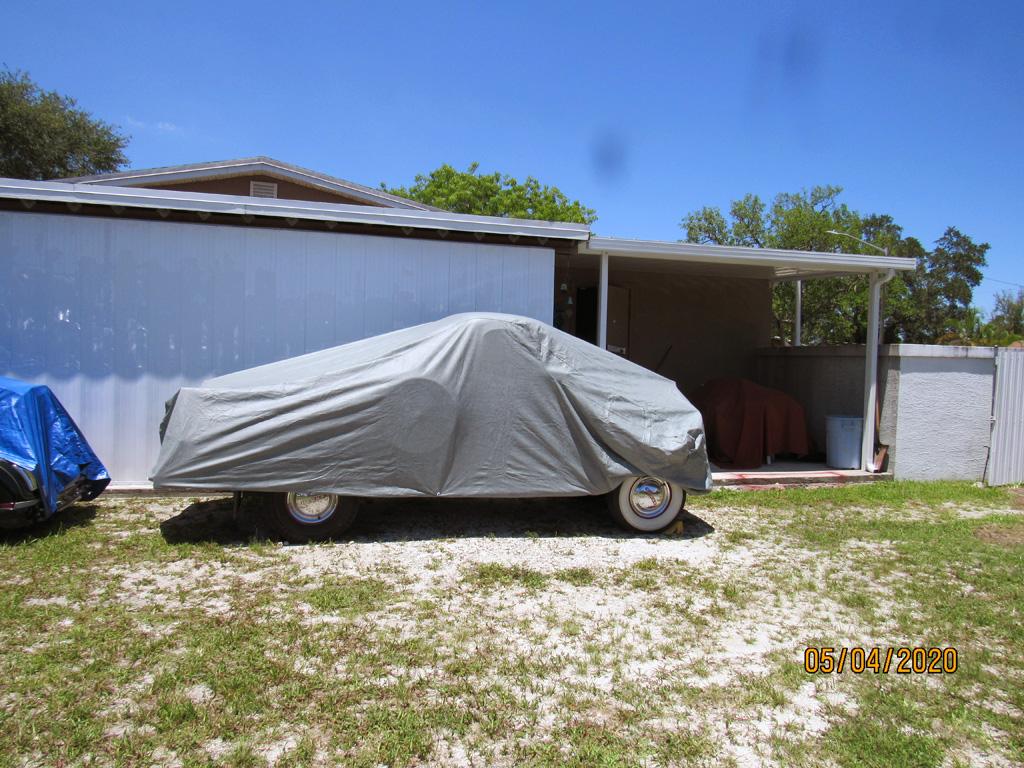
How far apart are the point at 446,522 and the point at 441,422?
129 centimetres

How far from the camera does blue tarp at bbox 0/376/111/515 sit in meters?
5.02

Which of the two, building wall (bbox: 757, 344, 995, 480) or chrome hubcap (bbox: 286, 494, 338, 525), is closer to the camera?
chrome hubcap (bbox: 286, 494, 338, 525)

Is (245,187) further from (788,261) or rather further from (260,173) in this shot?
(788,261)

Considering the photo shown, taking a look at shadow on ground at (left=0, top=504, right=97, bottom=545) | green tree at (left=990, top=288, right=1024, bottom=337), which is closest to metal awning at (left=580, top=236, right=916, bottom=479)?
shadow on ground at (left=0, top=504, right=97, bottom=545)

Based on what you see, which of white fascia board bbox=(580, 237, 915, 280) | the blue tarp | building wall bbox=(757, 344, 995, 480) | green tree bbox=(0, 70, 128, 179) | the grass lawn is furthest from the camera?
green tree bbox=(0, 70, 128, 179)

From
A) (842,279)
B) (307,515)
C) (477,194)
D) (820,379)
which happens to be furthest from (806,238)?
(307,515)

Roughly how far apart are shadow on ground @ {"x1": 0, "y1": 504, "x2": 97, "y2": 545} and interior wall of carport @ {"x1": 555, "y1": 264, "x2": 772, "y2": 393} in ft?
25.2

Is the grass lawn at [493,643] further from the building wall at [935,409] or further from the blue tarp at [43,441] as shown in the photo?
the building wall at [935,409]

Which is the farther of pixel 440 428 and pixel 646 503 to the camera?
pixel 646 503

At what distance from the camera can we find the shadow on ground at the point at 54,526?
17.1ft

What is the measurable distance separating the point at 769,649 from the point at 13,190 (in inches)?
295

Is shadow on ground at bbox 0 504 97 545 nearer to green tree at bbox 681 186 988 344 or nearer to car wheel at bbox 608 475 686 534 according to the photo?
car wheel at bbox 608 475 686 534

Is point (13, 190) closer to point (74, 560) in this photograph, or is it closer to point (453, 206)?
point (74, 560)

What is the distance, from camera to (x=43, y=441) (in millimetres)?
5277
